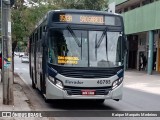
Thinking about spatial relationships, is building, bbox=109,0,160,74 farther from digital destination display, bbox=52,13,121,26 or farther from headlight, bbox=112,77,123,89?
headlight, bbox=112,77,123,89

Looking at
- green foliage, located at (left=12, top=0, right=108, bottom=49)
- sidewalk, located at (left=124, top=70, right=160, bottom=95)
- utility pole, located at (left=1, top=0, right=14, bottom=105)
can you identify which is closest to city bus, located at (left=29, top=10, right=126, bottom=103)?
utility pole, located at (left=1, top=0, right=14, bottom=105)

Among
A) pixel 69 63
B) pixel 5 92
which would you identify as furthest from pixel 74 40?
pixel 5 92

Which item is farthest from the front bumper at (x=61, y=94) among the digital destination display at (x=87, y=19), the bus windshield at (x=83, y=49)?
the digital destination display at (x=87, y=19)

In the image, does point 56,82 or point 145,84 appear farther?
point 145,84

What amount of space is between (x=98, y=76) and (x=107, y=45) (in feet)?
3.44

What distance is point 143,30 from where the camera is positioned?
3716cm

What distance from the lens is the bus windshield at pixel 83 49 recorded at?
12148 mm

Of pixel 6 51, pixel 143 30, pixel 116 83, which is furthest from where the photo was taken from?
pixel 143 30

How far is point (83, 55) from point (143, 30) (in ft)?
84.7

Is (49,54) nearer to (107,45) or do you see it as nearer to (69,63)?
(69,63)

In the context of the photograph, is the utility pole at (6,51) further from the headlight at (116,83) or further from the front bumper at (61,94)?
the headlight at (116,83)

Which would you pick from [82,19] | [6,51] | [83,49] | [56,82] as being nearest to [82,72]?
[83,49]

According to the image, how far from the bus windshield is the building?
21831mm

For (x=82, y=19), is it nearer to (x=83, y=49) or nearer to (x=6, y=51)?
(x=83, y=49)
